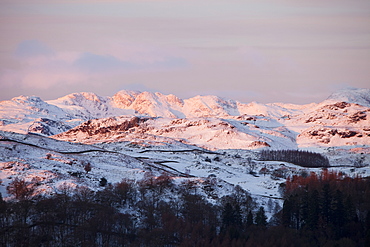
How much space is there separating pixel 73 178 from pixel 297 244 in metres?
43.1

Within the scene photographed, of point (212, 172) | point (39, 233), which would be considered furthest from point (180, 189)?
point (212, 172)

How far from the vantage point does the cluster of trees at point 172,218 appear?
71.1 m

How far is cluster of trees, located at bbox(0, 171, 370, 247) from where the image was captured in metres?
71.1

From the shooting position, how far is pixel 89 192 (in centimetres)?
8475

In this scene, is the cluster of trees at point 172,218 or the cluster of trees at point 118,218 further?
the cluster of trees at point 172,218

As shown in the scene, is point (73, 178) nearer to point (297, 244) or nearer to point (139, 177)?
point (139, 177)

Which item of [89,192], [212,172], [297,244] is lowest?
[297,244]

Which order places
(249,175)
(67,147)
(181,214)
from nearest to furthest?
(181,214), (67,147), (249,175)

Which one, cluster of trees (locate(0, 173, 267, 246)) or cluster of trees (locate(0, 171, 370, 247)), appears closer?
cluster of trees (locate(0, 173, 267, 246))

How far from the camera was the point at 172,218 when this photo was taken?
78.0 metres

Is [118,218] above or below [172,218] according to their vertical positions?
below

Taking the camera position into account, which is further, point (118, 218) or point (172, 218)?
point (172, 218)

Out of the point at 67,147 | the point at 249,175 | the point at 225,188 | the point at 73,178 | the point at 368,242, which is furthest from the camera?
the point at 249,175

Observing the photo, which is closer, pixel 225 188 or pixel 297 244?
pixel 297 244
